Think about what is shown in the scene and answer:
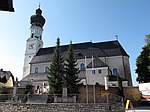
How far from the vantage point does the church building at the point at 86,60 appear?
34.3m

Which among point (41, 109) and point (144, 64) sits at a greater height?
point (144, 64)

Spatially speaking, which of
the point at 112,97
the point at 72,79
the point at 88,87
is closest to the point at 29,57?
the point at 72,79

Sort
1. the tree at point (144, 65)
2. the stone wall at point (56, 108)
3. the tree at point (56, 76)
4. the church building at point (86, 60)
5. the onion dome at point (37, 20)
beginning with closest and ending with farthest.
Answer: the stone wall at point (56, 108) → the tree at point (56, 76) → the tree at point (144, 65) → the church building at point (86, 60) → the onion dome at point (37, 20)

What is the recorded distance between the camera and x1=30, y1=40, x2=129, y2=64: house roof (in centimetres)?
3991

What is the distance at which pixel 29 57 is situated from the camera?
48844 mm

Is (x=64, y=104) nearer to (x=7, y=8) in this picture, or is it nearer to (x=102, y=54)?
(x=7, y=8)

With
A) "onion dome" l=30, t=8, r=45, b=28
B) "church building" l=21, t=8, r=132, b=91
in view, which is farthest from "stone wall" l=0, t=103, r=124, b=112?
"onion dome" l=30, t=8, r=45, b=28

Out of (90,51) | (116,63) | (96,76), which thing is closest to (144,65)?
(116,63)

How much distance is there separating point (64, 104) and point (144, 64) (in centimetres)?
2239

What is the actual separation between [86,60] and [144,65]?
12.6m

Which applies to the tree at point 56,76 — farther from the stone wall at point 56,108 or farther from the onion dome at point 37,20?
the onion dome at point 37,20

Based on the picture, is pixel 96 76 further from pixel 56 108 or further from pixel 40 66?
pixel 56 108

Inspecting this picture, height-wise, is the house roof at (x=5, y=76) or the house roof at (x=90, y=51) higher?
the house roof at (x=90, y=51)

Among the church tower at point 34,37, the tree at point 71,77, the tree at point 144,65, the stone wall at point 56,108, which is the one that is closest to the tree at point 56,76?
the tree at point 71,77
